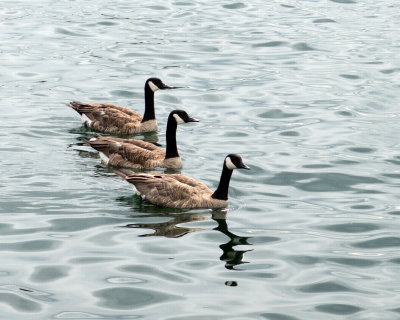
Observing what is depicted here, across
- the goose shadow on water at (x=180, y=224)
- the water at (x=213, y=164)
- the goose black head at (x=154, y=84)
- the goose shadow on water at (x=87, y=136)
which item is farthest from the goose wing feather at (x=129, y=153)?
the goose black head at (x=154, y=84)

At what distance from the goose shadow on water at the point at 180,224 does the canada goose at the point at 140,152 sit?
2.17 m

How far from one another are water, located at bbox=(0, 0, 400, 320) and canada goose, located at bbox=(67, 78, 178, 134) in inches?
17.2

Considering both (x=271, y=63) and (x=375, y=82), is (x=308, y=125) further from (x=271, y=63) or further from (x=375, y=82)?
(x=271, y=63)

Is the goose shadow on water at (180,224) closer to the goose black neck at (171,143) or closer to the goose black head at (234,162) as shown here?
the goose black head at (234,162)

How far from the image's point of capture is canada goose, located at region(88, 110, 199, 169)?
64.8 ft

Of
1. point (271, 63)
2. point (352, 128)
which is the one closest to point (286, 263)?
point (352, 128)

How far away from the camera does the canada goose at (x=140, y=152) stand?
19.8 m

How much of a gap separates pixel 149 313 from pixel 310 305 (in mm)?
2342

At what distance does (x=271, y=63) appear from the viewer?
29.1m

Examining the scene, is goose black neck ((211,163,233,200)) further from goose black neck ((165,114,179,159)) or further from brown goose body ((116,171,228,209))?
goose black neck ((165,114,179,159))

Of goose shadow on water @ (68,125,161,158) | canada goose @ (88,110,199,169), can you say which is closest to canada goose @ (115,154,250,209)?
canada goose @ (88,110,199,169)

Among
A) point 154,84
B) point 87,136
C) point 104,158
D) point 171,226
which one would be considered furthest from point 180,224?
point 154,84

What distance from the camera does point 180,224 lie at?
16312 mm

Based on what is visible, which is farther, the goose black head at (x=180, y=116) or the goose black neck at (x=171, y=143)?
the goose black head at (x=180, y=116)
